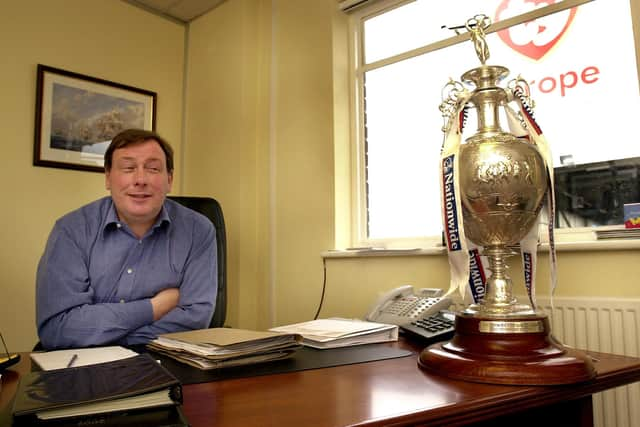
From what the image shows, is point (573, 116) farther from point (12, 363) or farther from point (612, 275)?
point (12, 363)

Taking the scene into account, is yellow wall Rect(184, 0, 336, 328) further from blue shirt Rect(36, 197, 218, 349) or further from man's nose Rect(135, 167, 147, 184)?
man's nose Rect(135, 167, 147, 184)

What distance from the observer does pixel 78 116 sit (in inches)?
108

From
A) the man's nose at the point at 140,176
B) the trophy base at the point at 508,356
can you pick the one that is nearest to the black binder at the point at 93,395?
the trophy base at the point at 508,356

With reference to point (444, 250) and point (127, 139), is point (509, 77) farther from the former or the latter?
point (127, 139)

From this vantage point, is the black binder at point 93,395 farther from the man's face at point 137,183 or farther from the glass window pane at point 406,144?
the glass window pane at point 406,144

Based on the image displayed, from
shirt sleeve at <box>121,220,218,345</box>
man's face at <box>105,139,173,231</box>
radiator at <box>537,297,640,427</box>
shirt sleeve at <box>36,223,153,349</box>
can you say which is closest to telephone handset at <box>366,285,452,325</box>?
radiator at <box>537,297,640,427</box>

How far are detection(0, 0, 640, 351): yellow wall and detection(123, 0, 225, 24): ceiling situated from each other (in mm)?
56

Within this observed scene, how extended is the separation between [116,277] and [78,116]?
5.36 feet

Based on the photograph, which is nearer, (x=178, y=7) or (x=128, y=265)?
(x=128, y=265)

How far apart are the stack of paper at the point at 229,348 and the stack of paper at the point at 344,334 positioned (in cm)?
11

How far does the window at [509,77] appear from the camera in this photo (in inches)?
66.3

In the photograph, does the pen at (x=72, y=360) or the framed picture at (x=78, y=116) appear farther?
the framed picture at (x=78, y=116)

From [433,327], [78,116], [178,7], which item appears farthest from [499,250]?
[178,7]

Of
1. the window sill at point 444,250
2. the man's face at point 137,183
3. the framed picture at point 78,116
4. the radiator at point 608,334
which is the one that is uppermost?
the framed picture at point 78,116
